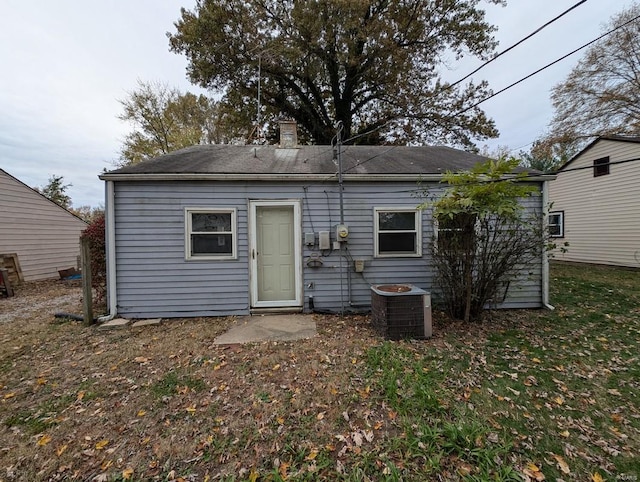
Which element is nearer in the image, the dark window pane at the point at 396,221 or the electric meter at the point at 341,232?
the electric meter at the point at 341,232

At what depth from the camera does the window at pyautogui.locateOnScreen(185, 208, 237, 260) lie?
534 cm

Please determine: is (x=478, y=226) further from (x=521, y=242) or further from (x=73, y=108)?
(x=73, y=108)

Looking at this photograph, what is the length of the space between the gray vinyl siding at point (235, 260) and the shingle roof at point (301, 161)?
291 mm

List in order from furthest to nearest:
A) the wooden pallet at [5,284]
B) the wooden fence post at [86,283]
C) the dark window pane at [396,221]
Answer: the wooden pallet at [5,284] < the dark window pane at [396,221] < the wooden fence post at [86,283]

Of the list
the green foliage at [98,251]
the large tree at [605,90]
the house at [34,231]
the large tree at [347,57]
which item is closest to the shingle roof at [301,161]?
the green foliage at [98,251]

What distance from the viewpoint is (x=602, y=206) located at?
34.6 feet

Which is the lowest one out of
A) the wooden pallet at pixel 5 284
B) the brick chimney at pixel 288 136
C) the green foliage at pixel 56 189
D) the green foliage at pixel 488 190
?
the wooden pallet at pixel 5 284

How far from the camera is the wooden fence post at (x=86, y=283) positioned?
4.95 meters

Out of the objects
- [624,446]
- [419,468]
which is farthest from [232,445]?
[624,446]

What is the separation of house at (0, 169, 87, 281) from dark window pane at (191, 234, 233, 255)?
8.50 metres

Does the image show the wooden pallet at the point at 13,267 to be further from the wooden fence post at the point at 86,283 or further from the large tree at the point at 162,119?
the large tree at the point at 162,119

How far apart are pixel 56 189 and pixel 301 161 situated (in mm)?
25636

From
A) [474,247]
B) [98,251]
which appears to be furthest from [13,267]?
[474,247]

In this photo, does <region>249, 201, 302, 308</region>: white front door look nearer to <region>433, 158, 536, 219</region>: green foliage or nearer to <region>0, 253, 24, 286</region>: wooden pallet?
<region>433, 158, 536, 219</region>: green foliage
